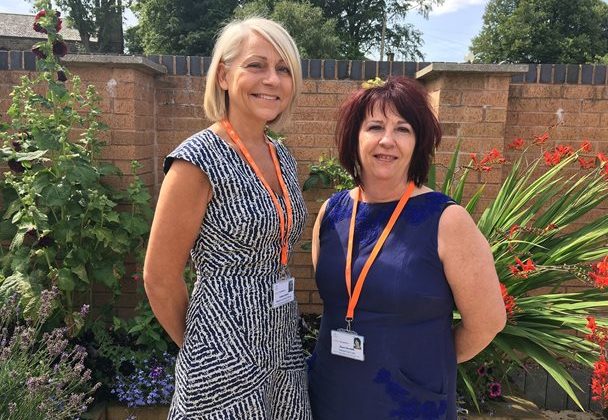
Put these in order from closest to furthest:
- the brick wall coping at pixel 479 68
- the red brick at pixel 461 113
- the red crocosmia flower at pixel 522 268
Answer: the red crocosmia flower at pixel 522 268 < the brick wall coping at pixel 479 68 < the red brick at pixel 461 113

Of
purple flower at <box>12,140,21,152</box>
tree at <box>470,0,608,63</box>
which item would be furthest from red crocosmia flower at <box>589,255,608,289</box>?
tree at <box>470,0,608,63</box>

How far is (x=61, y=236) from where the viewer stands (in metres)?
2.91

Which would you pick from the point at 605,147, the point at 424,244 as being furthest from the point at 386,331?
the point at 605,147

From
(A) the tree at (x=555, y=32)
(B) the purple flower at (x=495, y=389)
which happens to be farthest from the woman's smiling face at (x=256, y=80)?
(A) the tree at (x=555, y=32)

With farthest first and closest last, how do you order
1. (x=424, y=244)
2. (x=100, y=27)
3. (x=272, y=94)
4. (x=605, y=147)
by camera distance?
(x=100, y=27) < (x=605, y=147) < (x=272, y=94) < (x=424, y=244)

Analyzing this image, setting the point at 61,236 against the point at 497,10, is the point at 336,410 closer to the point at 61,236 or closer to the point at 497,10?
the point at 61,236

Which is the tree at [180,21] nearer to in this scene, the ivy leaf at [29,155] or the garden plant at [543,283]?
the ivy leaf at [29,155]

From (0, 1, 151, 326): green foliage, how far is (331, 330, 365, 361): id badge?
1848 millimetres

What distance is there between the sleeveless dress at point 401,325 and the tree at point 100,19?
1410 inches

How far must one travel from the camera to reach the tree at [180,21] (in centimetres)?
3256

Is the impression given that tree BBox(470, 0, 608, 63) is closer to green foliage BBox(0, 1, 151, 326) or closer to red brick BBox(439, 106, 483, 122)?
red brick BBox(439, 106, 483, 122)

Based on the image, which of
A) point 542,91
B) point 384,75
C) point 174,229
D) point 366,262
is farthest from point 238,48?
point 542,91

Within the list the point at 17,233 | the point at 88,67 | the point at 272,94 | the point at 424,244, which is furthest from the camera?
the point at 88,67

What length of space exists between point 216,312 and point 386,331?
1.57ft
